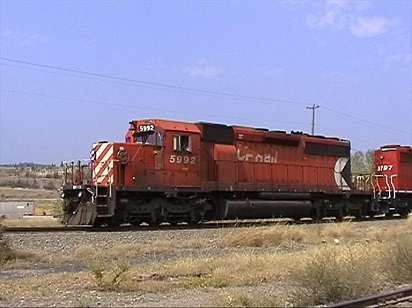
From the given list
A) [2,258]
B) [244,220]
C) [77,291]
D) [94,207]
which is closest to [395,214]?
[244,220]

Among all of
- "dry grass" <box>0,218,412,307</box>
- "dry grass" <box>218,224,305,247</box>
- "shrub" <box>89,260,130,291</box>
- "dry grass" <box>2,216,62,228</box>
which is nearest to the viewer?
"dry grass" <box>0,218,412,307</box>

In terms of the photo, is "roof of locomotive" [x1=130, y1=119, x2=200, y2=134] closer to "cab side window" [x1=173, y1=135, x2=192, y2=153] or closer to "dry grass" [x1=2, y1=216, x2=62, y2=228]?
"cab side window" [x1=173, y1=135, x2=192, y2=153]

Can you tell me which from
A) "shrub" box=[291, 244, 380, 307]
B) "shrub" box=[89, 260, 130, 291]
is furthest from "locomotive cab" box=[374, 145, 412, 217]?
"shrub" box=[89, 260, 130, 291]

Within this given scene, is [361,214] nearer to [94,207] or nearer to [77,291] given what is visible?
[94,207]

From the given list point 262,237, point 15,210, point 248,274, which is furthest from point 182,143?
point 15,210

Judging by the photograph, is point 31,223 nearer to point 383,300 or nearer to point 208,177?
point 208,177

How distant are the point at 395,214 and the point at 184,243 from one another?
72.6ft

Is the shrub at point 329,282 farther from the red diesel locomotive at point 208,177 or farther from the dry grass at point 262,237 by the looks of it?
the red diesel locomotive at point 208,177

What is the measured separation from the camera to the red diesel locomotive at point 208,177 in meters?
21.2

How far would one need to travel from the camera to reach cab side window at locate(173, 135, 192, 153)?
22.8 meters

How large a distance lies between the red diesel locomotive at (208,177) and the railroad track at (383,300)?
12.8m

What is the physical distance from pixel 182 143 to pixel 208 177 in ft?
6.03

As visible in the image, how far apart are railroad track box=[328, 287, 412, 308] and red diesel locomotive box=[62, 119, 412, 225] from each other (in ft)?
42.0

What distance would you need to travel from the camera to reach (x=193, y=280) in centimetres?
1091
